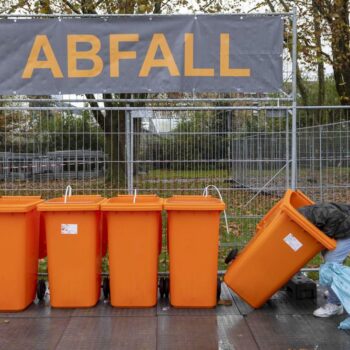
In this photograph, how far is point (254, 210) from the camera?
27.2 ft

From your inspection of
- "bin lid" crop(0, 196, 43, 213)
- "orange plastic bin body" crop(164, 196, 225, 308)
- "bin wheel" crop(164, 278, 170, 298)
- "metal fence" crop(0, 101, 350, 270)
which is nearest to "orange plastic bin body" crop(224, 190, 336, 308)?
"orange plastic bin body" crop(164, 196, 225, 308)

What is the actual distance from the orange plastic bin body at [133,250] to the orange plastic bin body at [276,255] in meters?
0.84

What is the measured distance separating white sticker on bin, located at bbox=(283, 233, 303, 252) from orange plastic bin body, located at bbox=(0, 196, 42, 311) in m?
2.66

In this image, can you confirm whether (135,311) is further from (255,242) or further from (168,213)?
(255,242)

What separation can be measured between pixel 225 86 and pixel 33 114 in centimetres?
260

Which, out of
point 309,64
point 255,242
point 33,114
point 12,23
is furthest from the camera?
point 309,64

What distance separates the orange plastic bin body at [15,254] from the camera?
17.5ft

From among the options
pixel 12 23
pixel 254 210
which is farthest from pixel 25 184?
pixel 254 210

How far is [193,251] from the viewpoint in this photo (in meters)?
5.45

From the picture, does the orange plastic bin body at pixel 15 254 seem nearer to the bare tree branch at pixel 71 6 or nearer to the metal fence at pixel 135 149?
the metal fence at pixel 135 149

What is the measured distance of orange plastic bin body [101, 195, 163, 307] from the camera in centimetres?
541

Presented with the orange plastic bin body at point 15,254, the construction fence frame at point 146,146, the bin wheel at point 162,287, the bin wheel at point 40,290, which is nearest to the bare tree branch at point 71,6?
the construction fence frame at point 146,146

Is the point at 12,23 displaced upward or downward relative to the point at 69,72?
upward

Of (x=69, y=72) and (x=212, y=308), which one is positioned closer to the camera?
(x=212, y=308)
